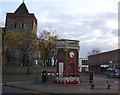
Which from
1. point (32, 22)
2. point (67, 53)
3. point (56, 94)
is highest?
point (32, 22)

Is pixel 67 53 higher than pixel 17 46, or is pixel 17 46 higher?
pixel 17 46

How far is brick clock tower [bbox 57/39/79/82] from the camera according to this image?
4066 cm

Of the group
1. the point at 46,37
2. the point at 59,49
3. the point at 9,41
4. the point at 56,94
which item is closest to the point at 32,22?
the point at 46,37

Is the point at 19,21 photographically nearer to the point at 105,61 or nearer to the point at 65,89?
the point at 105,61

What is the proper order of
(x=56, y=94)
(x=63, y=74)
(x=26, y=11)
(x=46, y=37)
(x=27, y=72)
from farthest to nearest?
(x=26, y=11)
(x=46, y=37)
(x=27, y=72)
(x=63, y=74)
(x=56, y=94)

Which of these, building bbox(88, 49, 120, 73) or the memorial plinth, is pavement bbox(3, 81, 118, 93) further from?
building bbox(88, 49, 120, 73)

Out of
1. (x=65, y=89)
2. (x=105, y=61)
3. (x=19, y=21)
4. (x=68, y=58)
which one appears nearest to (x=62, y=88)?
(x=65, y=89)

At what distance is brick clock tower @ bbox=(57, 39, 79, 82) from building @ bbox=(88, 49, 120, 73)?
5640 cm

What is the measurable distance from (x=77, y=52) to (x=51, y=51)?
46.2 meters

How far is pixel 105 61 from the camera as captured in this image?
113750 mm

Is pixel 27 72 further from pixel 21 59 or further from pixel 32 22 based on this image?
pixel 32 22

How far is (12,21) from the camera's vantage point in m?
105

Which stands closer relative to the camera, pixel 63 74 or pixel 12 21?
pixel 63 74

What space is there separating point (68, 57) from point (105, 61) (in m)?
74.1
